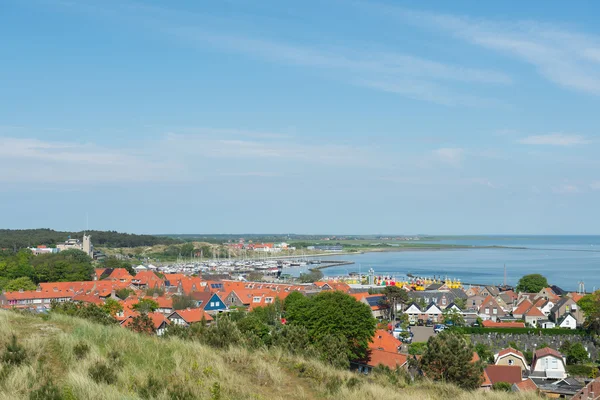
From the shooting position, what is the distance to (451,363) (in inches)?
627

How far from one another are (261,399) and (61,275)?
53.6 meters

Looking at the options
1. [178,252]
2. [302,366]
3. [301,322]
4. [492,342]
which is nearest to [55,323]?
[302,366]

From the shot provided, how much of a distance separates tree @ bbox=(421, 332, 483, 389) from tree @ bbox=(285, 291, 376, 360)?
280 inches

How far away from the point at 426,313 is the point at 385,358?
23.3 meters

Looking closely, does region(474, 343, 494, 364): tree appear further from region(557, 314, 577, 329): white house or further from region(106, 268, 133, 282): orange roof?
region(106, 268, 133, 282): orange roof

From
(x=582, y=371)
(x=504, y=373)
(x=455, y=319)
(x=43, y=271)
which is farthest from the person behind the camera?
(x=43, y=271)

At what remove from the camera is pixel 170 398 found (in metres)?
5.81

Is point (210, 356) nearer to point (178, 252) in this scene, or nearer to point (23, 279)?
point (23, 279)

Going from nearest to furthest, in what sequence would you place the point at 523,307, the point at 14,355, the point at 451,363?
1. the point at 14,355
2. the point at 451,363
3. the point at 523,307

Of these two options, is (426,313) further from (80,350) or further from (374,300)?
(80,350)

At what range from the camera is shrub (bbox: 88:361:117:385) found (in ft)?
20.9

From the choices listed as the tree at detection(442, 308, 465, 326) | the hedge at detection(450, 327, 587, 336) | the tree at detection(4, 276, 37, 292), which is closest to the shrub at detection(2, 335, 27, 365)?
the hedge at detection(450, 327, 587, 336)

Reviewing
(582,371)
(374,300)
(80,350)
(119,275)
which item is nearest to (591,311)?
(582,371)

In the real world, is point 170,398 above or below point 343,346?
above
